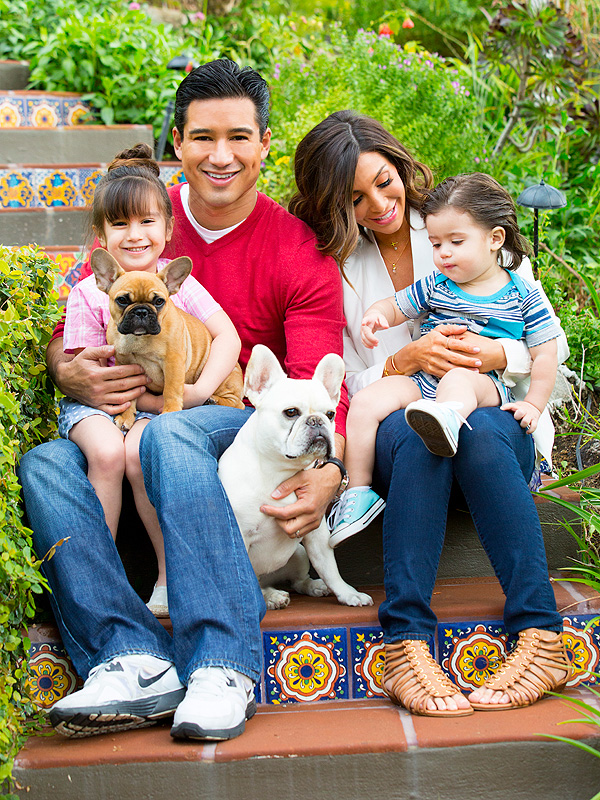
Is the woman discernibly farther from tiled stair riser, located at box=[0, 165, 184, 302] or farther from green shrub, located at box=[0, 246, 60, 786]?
tiled stair riser, located at box=[0, 165, 184, 302]

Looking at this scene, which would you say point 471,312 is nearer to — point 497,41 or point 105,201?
point 105,201

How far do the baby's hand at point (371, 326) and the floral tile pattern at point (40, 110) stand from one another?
4230mm

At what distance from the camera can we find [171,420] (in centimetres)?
245

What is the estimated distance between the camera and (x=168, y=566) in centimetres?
225

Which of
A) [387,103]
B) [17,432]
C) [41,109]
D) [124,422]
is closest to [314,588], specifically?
[124,422]

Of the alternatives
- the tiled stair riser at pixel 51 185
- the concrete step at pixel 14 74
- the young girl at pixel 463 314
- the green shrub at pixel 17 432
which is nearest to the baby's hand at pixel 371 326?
the young girl at pixel 463 314

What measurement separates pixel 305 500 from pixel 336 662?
0.54m

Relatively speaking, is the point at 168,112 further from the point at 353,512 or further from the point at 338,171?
the point at 353,512

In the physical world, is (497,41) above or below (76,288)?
above

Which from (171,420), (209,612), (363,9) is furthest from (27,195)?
(363,9)

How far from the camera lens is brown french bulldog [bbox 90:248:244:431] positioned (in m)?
2.62

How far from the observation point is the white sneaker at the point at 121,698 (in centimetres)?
206

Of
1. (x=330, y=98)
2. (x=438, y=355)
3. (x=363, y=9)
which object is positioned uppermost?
(x=363, y=9)

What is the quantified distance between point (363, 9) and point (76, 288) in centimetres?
882
